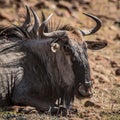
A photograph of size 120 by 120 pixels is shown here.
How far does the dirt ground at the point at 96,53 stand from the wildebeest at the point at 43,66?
0.40 m

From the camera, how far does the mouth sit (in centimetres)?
960

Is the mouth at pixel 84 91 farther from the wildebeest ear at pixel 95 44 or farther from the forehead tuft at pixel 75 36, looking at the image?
the wildebeest ear at pixel 95 44

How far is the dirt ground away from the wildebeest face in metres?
0.35

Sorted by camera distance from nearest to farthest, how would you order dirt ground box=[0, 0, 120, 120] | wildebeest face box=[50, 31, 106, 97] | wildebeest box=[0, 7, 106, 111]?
dirt ground box=[0, 0, 120, 120]
wildebeest face box=[50, 31, 106, 97]
wildebeest box=[0, 7, 106, 111]

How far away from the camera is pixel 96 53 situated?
14.0m

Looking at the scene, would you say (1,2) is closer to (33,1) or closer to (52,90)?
(33,1)

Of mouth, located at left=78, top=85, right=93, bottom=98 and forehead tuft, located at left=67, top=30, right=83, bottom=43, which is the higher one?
forehead tuft, located at left=67, top=30, right=83, bottom=43

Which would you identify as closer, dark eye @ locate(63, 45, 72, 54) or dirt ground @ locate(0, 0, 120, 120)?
dirt ground @ locate(0, 0, 120, 120)

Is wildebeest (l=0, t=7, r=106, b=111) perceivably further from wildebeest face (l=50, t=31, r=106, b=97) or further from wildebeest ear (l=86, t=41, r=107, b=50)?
wildebeest ear (l=86, t=41, r=107, b=50)

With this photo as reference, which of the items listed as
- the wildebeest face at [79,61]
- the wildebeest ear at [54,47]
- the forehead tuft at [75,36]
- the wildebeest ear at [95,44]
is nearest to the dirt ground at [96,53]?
the wildebeest face at [79,61]

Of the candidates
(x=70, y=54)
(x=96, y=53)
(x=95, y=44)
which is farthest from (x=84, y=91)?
(x=96, y=53)

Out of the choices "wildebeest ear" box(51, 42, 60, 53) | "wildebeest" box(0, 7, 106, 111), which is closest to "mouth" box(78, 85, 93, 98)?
"wildebeest" box(0, 7, 106, 111)

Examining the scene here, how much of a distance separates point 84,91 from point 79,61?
46cm

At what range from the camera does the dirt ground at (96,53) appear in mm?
9523
